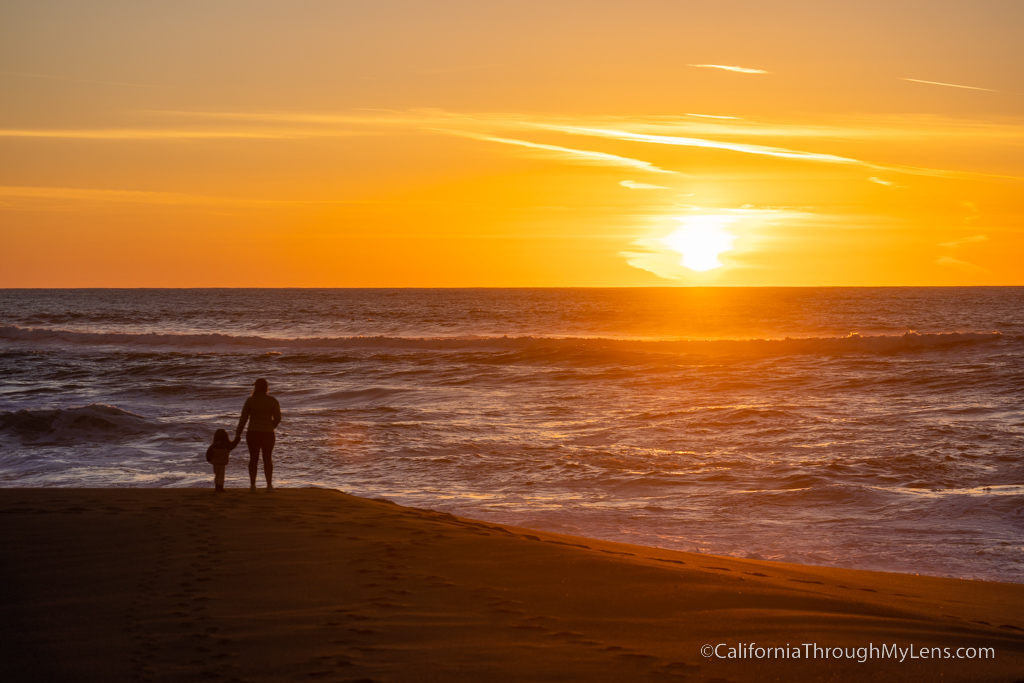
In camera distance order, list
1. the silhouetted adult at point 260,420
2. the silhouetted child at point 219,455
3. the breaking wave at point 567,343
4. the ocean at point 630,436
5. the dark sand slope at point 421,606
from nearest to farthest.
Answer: the dark sand slope at point 421,606 → the ocean at point 630,436 → the silhouetted child at point 219,455 → the silhouetted adult at point 260,420 → the breaking wave at point 567,343

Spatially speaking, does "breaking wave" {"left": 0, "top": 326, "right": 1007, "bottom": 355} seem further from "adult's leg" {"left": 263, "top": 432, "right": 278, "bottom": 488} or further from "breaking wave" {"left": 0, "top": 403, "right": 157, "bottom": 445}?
"adult's leg" {"left": 263, "top": 432, "right": 278, "bottom": 488}

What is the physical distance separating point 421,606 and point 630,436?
11301 mm

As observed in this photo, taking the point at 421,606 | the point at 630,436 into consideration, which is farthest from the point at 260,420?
the point at 630,436

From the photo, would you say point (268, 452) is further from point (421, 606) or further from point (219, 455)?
point (421, 606)

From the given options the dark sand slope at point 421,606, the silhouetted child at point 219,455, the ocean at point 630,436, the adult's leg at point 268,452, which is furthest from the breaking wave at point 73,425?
the dark sand slope at point 421,606

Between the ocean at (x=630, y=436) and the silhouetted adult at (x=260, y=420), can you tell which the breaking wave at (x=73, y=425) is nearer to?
the ocean at (x=630, y=436)

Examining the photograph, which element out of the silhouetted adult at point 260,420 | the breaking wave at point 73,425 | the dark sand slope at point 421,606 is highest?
the silhouetted adult at point 260,420

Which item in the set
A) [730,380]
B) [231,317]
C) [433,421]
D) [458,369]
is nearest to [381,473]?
[433,421]

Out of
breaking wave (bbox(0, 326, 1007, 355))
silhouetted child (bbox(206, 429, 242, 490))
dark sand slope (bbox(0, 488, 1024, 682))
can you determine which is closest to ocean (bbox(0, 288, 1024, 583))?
breaking wave (bbox(0, 326, 1007, 355))

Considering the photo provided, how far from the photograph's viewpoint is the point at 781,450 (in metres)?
14.5

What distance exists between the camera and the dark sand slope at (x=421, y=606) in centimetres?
445

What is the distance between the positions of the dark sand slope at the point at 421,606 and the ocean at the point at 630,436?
6.90 ft

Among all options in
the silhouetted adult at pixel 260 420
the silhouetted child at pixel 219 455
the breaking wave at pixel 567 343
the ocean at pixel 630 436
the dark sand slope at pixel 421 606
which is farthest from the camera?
the breaking wave at pixel 567 343

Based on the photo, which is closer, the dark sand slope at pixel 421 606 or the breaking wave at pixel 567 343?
the dark sand slope at pixel 421 606
